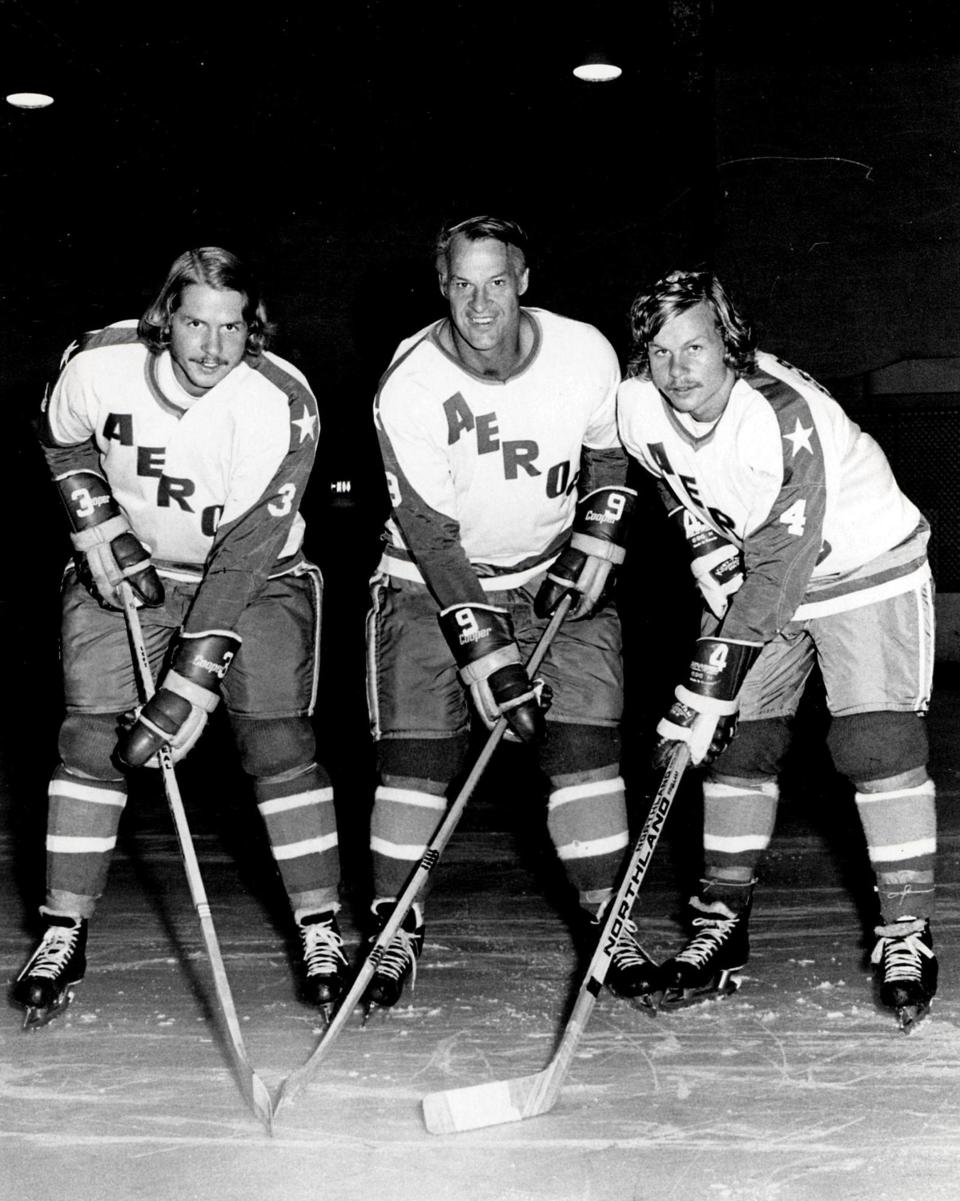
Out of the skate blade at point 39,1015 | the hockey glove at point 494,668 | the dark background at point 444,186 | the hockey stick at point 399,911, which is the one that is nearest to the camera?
the hockey stick at point 399,911

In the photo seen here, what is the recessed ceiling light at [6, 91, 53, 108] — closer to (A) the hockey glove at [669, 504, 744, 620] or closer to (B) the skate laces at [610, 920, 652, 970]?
(A) the hockey glove at [669, 504, 744, 620]

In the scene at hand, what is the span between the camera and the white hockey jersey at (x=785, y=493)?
260cm

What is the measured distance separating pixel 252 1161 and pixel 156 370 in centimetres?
134

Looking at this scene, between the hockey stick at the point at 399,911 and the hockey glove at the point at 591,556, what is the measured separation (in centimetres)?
3

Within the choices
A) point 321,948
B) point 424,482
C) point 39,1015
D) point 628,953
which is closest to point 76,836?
point 39,1015

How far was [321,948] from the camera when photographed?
2770 mm

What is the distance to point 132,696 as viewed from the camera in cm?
285

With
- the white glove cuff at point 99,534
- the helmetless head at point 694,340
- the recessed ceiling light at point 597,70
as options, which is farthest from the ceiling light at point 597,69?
the white glove cuff at point 99,534

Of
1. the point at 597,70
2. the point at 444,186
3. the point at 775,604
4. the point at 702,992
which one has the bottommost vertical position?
the point at 702,992

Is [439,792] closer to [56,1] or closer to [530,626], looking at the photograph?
[530,626]

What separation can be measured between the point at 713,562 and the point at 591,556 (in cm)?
23

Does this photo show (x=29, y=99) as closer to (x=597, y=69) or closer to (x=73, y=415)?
(x=597, y=69)

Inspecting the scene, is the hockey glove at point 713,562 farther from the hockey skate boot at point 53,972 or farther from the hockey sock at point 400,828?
the hockey skate boot at point 53,972

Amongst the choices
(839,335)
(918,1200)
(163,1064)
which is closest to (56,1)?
(839,335)
